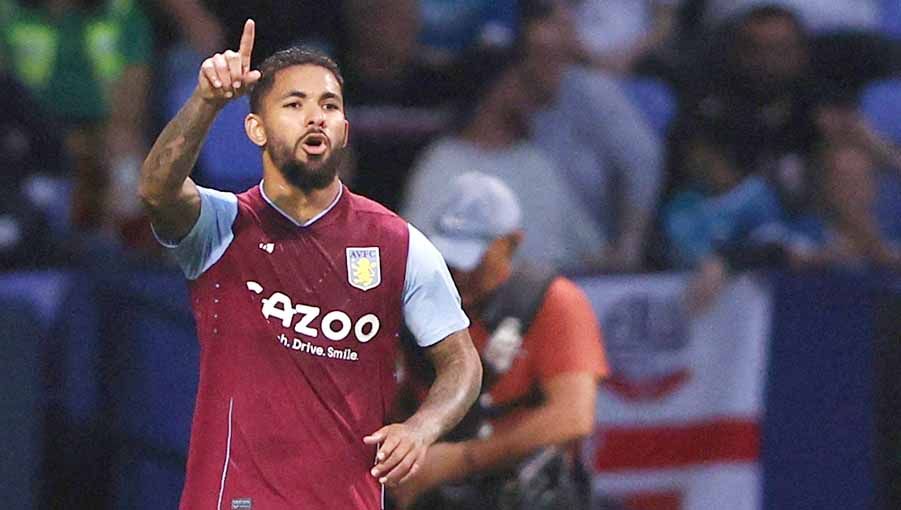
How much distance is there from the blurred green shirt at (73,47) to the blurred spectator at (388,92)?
3.74ft

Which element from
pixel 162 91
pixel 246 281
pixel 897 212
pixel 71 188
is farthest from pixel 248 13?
pixel 246 281

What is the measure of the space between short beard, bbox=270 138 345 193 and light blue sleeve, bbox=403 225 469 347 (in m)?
0.32

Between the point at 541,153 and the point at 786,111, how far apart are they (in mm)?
1251

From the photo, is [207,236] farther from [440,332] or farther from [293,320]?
[440,332]

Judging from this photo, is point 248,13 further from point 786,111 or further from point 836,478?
point 836,478

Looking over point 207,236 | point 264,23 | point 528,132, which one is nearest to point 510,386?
point 207,236

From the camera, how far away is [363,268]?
15.7ft

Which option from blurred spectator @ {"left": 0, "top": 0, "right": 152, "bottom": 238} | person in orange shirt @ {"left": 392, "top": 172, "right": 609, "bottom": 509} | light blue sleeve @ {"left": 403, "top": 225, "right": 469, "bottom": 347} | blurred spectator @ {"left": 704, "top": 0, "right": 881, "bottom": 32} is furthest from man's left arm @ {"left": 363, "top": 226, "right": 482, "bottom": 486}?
blurred spectator @ {"left": 704, "top": 0, "right": 881, "bottom": 32}

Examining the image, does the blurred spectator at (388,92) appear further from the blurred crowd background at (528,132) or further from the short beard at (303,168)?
the short beard at (303,168)

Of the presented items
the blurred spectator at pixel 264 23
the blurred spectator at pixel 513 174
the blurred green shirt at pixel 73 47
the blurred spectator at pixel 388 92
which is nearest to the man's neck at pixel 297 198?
the blurred spectator at pixel 513 174

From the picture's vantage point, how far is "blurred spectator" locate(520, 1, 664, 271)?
902 centimetres

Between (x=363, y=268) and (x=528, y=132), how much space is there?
4.29 metres

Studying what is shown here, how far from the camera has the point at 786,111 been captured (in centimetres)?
927

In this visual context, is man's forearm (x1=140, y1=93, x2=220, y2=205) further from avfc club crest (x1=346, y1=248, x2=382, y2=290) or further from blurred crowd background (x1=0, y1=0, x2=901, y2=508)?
blurred crowd background (x1=0, y1=0, x2=901, y2=508)
